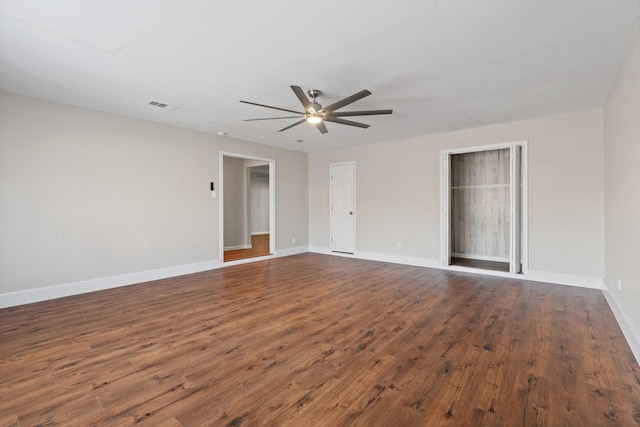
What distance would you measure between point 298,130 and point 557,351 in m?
4.61

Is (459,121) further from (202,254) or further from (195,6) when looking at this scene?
(202,254)

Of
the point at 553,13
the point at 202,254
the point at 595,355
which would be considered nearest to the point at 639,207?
the point at 595,355

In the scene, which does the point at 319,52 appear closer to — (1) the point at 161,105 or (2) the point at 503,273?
(1) the point at 161,105

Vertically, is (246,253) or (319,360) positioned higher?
(246,253)

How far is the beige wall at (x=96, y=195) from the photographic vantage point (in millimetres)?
3653

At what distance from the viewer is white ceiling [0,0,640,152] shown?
2.10 meters

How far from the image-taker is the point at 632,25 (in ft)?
7.41

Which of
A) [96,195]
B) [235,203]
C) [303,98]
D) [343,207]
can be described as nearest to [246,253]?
[235,203]

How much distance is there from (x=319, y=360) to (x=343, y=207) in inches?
201

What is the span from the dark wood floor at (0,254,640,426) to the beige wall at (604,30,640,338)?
383mm

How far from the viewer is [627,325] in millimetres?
2764

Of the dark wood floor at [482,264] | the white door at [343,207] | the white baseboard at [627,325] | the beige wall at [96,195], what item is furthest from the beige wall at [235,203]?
the white baseboard at [627,325]

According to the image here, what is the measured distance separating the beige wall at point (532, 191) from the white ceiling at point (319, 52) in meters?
0.59

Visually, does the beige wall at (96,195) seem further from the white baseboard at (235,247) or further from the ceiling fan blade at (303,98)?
the ceiling fan blade at (303,98)
